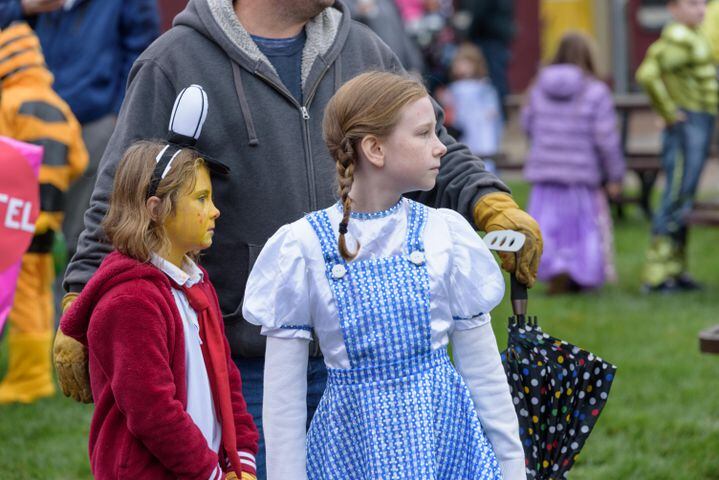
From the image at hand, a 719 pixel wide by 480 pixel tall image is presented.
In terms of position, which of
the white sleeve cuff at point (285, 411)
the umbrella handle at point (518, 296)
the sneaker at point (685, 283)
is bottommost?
the sneaker at point (685, 283)

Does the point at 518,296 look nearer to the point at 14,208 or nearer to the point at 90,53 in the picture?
the point at 14,208

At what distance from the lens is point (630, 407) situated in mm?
6227

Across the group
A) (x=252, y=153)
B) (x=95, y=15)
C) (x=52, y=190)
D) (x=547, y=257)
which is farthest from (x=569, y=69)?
(x=252, y=153)

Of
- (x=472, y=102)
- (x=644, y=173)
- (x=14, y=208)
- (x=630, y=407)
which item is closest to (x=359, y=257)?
(x=14, y=208)

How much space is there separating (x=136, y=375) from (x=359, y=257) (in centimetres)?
55

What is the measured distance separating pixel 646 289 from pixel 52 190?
4468mm

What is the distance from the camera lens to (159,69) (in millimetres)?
3580

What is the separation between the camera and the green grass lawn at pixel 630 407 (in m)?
5.43

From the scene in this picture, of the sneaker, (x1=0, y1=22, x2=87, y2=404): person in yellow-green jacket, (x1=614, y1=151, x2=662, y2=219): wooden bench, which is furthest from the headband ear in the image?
(x1=614, y1=151, x2=662, y2=219): wooden bench

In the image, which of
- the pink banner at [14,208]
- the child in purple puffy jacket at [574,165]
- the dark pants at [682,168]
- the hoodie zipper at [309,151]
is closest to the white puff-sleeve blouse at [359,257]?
the hoodie zipper at [309,151]

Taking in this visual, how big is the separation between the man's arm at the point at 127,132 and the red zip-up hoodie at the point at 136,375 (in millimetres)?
365

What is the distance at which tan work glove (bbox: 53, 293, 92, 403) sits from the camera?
3.28m

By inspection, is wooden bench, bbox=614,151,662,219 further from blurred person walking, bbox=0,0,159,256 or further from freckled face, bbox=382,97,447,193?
freckled face, bbox=382,97,447,193

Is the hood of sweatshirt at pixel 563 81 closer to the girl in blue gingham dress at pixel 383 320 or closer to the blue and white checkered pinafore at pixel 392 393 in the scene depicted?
the girl in blue gingham dress at pixel 383 320
